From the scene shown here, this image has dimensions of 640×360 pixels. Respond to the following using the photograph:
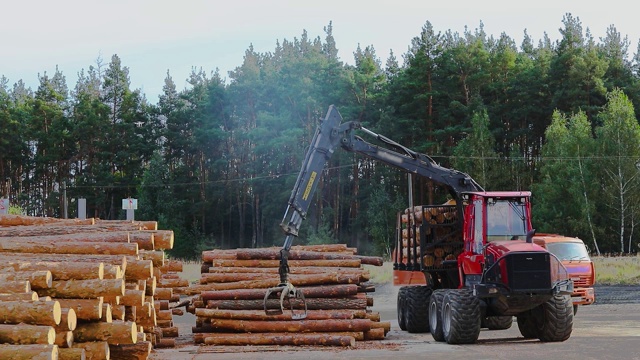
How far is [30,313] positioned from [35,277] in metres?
1.22

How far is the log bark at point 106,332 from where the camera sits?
42.5 feet

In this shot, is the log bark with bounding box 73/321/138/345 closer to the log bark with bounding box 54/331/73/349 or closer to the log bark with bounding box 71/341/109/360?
the log bark with bounding box 71/341/109/360

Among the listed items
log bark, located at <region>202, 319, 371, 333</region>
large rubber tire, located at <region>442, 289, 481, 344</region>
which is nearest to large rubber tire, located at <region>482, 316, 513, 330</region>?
large rubber tire, located at <region>442, 289, 481, 344</region>

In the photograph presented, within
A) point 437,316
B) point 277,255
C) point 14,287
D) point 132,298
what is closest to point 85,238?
point 132,298

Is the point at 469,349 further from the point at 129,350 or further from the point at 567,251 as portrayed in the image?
the point at 567,251

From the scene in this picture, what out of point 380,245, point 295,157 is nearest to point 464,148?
point 380,245

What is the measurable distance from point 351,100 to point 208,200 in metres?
16.9

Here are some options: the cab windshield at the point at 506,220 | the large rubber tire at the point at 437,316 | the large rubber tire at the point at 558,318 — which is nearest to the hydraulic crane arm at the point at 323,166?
the cab windshield at the point at 506,220

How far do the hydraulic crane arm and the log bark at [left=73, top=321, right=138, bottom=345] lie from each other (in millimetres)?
6146

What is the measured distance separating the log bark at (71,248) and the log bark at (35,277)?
111 inches

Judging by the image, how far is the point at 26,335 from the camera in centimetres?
1106

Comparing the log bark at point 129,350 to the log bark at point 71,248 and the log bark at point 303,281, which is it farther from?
the log bark at point 303,281

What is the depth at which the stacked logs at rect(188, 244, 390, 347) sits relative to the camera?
19281 mm

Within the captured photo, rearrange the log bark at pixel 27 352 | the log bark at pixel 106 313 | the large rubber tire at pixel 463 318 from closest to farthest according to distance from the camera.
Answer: the log bark at pixel 27 352
the log bark at pixel 106 313
the large rubber tire at pixel 463 318
